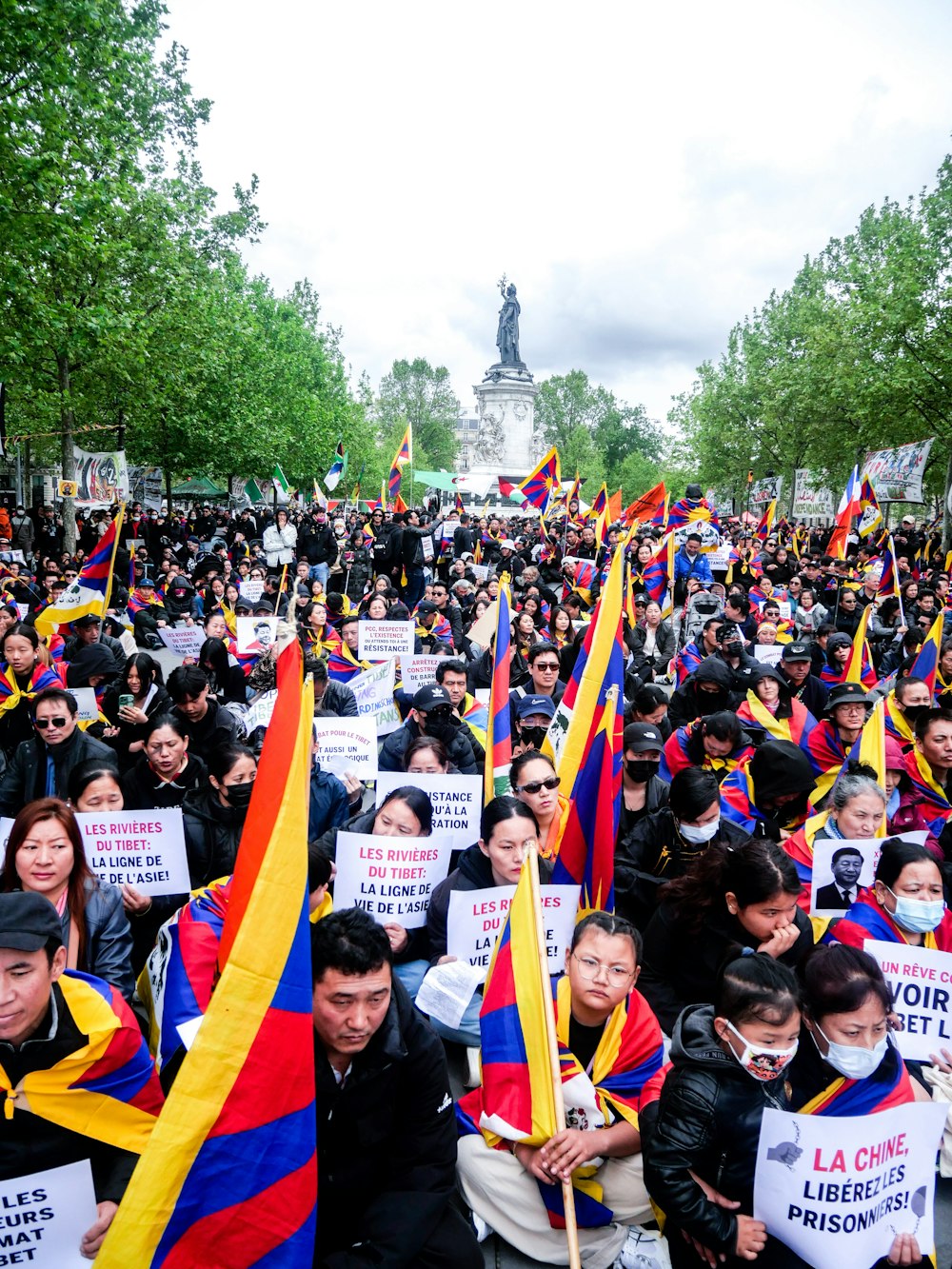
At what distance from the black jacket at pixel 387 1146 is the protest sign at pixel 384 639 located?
236 inches

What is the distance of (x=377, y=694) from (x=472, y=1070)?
4.05 m

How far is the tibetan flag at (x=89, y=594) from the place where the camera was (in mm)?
7641

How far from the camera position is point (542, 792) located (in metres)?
4.22

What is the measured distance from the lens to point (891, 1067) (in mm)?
2545

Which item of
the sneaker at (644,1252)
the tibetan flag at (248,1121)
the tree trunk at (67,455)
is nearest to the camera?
the tibetan flag at (248,1121)

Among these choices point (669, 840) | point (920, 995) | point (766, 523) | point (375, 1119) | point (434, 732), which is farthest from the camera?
point (766, 523)

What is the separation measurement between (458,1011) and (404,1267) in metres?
1.09

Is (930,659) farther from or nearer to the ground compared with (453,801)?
farther from the ground

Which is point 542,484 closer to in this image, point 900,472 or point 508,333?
point 900,472

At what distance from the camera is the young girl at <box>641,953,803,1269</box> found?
92.0 inches

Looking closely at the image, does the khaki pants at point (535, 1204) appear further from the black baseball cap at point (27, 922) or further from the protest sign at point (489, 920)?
the black baseball cap at point (27, 922)

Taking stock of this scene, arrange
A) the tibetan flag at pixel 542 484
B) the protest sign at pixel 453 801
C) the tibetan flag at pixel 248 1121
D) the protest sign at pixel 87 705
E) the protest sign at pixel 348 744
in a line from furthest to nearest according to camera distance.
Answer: the tibetan flag at pixel 542 484 < the protest sign at pixel 87 705 < the protest sign at pixel 348 744 < the protest sign at pixel 453 801 < the tibetan flag at pixel 248 1121

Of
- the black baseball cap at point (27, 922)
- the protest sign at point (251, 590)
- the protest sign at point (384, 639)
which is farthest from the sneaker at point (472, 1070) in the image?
the protest sign at point (251, 590)

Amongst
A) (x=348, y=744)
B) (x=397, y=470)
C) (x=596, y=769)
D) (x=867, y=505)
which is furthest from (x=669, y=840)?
(x=397, y=470)
